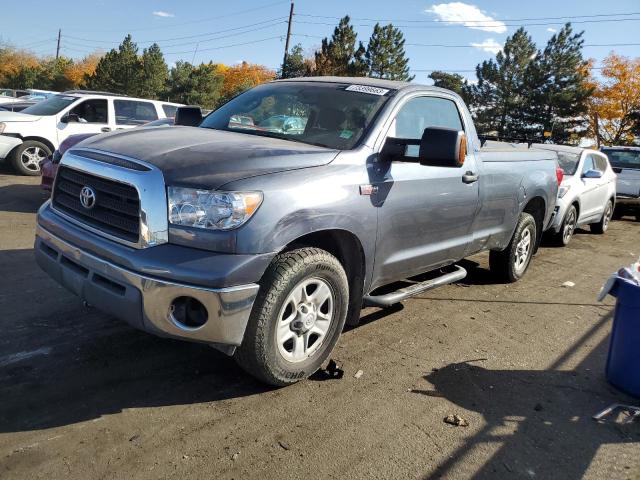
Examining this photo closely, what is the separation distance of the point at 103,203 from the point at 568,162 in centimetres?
865

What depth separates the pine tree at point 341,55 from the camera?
48781 millimetres

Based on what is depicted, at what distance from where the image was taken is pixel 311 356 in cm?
354

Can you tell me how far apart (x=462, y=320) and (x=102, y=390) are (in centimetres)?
321

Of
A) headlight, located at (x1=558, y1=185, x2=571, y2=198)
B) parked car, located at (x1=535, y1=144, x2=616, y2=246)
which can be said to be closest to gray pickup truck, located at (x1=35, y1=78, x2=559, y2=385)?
headlight, located at (x1=558, y1=185, x2=571, y2=198)

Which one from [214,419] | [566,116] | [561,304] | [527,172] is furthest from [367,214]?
[566,116]

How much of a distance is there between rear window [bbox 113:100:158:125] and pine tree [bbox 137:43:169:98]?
143 ft

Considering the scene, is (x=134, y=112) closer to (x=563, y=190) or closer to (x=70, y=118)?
(x=70, y=118)

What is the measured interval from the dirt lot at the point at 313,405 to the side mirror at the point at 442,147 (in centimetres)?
150

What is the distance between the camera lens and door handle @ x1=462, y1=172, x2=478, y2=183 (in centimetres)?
466

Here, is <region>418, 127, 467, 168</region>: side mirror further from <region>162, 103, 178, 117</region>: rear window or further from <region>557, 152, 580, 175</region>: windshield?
<region>162, 103, 178, 117</region>: rear window

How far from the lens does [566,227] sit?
30.1ft

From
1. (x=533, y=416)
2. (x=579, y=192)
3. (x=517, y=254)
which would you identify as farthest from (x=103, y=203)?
(x=579, y=192)

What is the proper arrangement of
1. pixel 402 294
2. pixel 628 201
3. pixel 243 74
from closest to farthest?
pixel 402 294 → pixel 628 201 → pixel 243 74

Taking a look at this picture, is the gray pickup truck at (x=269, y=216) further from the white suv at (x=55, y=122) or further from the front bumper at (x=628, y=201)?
the front bumper at (x=628, y=201)
